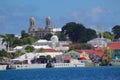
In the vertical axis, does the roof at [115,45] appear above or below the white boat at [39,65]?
above

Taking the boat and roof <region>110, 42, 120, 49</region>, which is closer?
the boat

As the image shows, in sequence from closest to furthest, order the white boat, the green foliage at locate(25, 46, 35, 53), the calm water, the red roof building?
the calm water → the white boat → the red roof building → the green foliage at locate(25, 46, 35, 53)

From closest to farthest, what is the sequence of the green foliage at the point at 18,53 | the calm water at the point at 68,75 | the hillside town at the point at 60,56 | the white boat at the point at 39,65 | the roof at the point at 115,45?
the calm water at the point at 68,75 → the white boat at the point at 39,65 → the hillside town at the point at 60,56 → the roof at the point at 115,45 → the green foliage at the point at 18,53

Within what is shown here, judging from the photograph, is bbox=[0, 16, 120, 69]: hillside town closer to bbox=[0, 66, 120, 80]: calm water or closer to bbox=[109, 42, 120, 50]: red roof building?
bbox=[109, 42, 120, 50]: red roof building

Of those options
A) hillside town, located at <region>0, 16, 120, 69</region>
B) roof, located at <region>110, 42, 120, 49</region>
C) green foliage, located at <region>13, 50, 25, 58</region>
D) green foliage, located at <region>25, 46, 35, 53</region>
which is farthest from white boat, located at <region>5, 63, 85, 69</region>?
green foliage, located at <region>25, 46, 35, 53</region>

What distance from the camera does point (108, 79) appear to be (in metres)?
84.1

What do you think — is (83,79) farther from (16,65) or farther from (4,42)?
(4,42)

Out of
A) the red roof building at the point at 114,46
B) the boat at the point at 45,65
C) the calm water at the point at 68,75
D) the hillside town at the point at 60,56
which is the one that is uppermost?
the red roof building at the point at 114,46

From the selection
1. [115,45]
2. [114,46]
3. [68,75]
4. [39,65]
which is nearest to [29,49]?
[115,45]

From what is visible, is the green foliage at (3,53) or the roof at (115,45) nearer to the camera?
the green foliage at (3,53)

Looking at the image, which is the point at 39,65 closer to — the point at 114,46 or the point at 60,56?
the point at 60,56

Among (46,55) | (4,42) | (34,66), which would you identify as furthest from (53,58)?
(4,42)

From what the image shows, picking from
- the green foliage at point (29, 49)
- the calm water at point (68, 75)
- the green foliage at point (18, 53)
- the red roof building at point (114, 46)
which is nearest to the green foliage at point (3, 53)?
the green foliage at point (18, 53)

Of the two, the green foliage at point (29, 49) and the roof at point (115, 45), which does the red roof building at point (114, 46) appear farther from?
the green foliage at point (29, 49)
